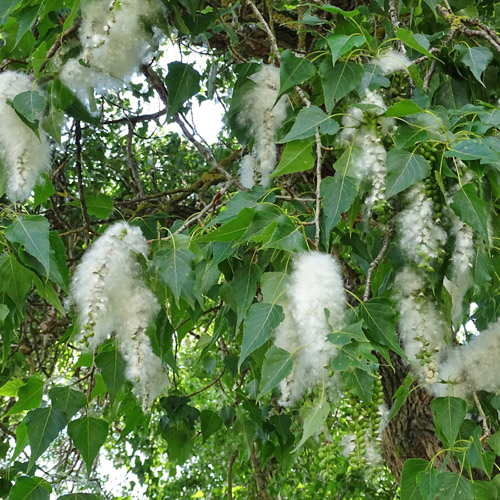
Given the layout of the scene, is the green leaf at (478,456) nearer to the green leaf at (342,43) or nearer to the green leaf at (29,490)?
the green leaf at (342,43)

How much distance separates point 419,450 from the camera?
2.58 m

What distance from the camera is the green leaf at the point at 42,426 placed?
156 centimetres

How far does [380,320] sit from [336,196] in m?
0.24

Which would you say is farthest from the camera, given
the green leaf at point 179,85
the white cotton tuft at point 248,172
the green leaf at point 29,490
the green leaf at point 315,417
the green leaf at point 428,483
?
the white cotton tuft at point 248,172

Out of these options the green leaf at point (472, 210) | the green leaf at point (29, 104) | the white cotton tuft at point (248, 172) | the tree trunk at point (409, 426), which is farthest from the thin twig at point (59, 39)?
the tree trunk at point (409, 426)

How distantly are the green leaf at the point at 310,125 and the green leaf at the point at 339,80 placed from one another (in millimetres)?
48

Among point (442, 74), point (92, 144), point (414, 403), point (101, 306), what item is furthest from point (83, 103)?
point (92, 144)

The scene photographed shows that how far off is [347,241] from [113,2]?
0.76m

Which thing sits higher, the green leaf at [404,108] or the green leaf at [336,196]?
the green leaf at [404,108]

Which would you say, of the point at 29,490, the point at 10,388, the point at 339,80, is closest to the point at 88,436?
the point at 29,490

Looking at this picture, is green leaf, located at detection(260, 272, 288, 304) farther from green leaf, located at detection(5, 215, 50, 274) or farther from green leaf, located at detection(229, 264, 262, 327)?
green leaf, located at detection(5, 215, 50, 274)

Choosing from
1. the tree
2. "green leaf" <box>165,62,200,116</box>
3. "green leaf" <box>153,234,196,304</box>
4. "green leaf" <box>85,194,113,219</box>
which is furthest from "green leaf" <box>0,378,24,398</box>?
"green leaf" <box>165,62,200,116</box>

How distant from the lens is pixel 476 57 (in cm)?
153

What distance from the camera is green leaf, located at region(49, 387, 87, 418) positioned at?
1.60 meters
